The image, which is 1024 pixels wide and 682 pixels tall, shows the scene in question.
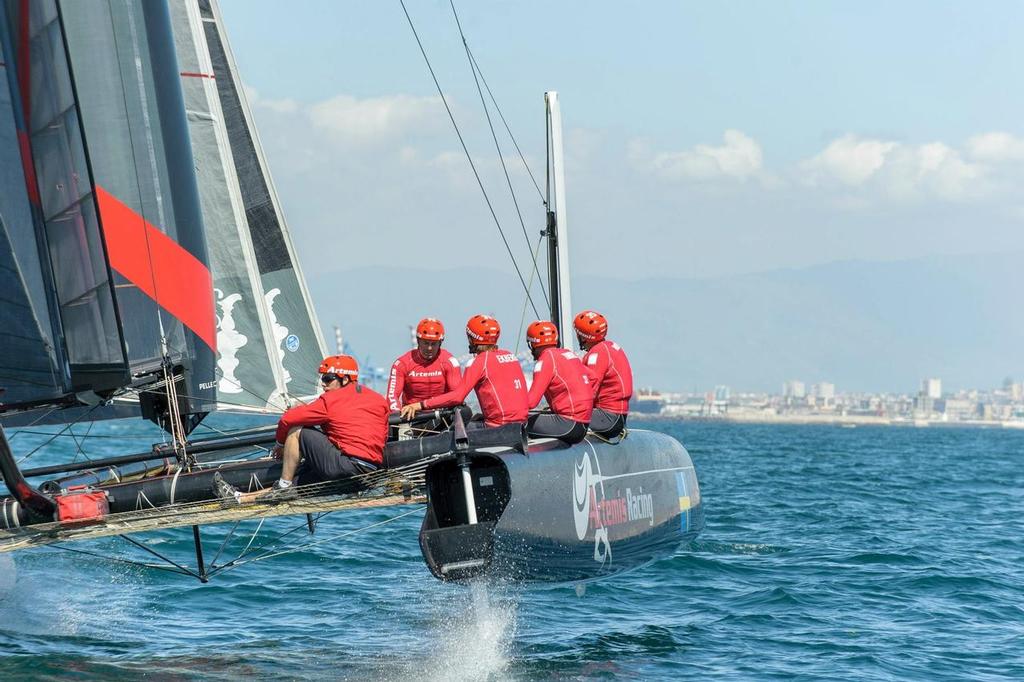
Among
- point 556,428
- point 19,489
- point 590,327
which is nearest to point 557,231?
point 590,327

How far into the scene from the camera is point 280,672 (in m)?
7.75

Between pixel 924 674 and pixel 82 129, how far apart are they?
595cm

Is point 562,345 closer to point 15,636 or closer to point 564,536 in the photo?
point 564,536

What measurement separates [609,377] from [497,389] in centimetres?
96

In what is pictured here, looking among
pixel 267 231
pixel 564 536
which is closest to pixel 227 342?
pixel 267 231

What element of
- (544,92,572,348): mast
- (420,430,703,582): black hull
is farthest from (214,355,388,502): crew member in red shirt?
(544,92,572,348): mast

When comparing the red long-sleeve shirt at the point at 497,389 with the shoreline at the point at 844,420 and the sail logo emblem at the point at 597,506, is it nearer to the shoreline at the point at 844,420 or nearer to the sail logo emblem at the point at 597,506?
the sail logo emblem at the point at 597,506

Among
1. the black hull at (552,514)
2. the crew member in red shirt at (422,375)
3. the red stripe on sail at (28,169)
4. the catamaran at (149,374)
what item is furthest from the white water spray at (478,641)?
the red stripe on sail at (28,169)

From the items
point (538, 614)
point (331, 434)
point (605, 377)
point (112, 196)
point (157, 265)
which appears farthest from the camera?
point (538, 614)

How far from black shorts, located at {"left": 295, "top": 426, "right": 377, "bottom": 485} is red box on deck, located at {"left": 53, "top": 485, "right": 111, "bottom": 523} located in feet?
3.81

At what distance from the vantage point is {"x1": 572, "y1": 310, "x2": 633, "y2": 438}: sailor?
8875 millimetres

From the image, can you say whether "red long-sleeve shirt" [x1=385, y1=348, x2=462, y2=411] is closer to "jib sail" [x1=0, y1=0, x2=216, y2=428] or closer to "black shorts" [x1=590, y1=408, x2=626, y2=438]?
"black shorts" [x1=590, y1=408, x2=626, y2=438]

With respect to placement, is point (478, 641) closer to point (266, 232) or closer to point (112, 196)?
point (112, 196)

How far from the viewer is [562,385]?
8.39 metres
